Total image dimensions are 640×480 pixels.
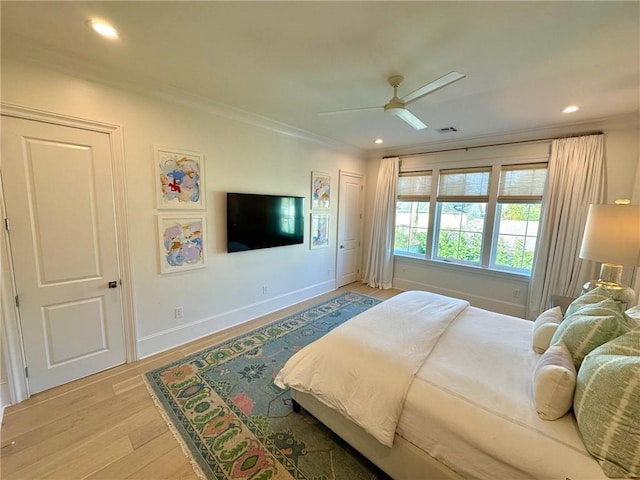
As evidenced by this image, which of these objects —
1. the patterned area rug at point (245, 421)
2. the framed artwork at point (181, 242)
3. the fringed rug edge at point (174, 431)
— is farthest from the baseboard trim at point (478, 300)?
the fringed rug edge at point (174, 431)

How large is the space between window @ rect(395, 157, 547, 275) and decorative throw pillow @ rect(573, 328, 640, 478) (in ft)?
10.0

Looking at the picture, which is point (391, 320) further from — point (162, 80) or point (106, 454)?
point (162, 80)

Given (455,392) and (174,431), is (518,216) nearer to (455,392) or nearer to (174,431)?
(455,392)

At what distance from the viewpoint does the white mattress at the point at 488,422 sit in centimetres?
103

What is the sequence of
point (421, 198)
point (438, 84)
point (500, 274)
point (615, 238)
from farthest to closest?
point (421, 198)
point (500, 274)
point (615, 238)
point (438, 84)

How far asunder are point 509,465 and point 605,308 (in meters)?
1.11

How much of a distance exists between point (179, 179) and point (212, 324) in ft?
5.60

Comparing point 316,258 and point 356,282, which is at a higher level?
point 316,258

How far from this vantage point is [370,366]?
154 cm

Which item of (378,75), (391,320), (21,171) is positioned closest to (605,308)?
(391,320)

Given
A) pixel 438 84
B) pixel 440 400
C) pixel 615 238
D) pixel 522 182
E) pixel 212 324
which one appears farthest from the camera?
pixel 522 182

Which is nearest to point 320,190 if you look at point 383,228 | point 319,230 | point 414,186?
point 319,230

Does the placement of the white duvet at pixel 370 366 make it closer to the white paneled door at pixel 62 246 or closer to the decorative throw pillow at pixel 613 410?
the decorative throw pillow at pixel 613 410

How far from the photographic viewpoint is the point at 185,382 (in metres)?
2.23
